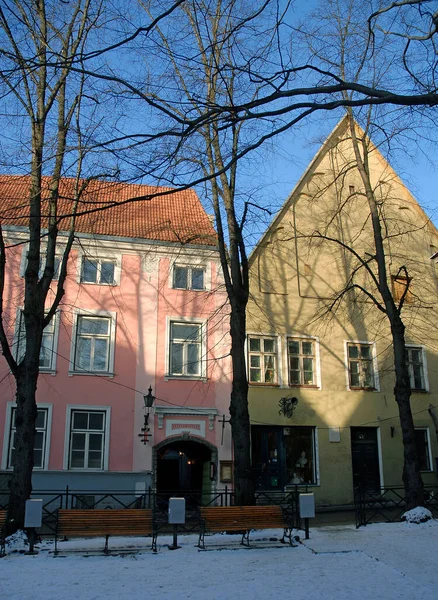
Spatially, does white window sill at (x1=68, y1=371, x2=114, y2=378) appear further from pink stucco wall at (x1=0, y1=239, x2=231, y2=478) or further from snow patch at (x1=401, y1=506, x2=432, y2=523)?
snow patch at (x1=401, y1=506, x2=432, y2=523)

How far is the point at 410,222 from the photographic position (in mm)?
24328

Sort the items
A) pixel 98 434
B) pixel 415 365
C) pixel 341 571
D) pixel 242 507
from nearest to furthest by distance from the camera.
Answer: pixel 341 571 → pixel 242 507 → pixel 98 434 → pixel 415 365

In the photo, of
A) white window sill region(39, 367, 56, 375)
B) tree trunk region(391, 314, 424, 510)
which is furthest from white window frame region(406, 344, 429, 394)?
white window sill region(39, 367, 56, 375)

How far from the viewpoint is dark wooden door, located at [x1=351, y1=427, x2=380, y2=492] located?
2064 centimetres

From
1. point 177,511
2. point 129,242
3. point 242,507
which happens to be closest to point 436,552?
point 242,507

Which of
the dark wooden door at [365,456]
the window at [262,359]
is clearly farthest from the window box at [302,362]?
the dark wooden door at [365,456]

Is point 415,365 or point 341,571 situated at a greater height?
point 415,365

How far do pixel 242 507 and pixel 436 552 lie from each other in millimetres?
3752

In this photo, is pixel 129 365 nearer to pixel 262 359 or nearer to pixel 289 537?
pixel 262 359

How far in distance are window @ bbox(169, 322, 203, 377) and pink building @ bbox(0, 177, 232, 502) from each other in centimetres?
3

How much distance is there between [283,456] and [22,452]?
10.3 meters

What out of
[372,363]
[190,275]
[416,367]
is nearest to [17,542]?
[190,275]

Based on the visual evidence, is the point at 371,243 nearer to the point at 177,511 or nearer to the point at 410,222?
the point at 410,222

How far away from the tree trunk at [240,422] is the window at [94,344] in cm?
622
